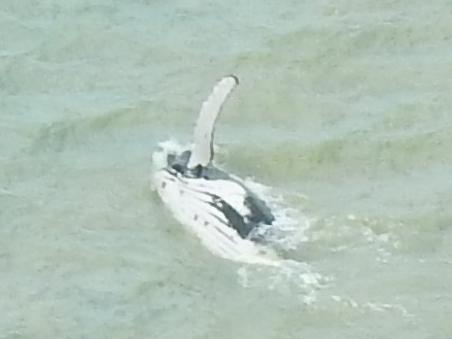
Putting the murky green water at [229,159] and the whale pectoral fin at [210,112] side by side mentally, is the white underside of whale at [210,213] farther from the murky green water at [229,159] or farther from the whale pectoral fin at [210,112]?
the whale pectoral fin at [210,112]

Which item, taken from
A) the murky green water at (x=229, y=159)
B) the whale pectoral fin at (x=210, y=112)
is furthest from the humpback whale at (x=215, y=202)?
the murky green water at (x=229, y=159)

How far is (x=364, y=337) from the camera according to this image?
12.3m

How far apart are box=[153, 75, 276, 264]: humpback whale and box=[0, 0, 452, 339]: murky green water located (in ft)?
0.49

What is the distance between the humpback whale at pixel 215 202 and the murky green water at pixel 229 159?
0.49 feet

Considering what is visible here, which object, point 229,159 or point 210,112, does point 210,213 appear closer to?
point 210,112

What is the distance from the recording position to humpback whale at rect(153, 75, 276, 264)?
1338 centimetres

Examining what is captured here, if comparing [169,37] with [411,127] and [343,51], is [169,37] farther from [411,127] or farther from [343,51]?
[411,127]

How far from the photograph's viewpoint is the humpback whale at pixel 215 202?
13375 mm

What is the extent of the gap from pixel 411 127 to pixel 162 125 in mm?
2247

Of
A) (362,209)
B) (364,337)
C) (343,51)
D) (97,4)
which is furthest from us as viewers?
(97,4)

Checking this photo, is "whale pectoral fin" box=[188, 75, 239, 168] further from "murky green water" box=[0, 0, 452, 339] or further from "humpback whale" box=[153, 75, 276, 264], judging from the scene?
"murky green water" box=[0, 0, 452, 339]

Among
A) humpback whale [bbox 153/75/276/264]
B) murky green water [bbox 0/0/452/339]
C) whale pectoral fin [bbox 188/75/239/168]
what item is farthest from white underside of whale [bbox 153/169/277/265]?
whale pectoral fin [bbox 188/75/239/168]

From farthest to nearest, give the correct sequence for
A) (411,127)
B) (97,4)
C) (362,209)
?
(97,4) → (411,127) → (362,209)

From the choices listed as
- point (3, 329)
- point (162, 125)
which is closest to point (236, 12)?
point (162, 125)
